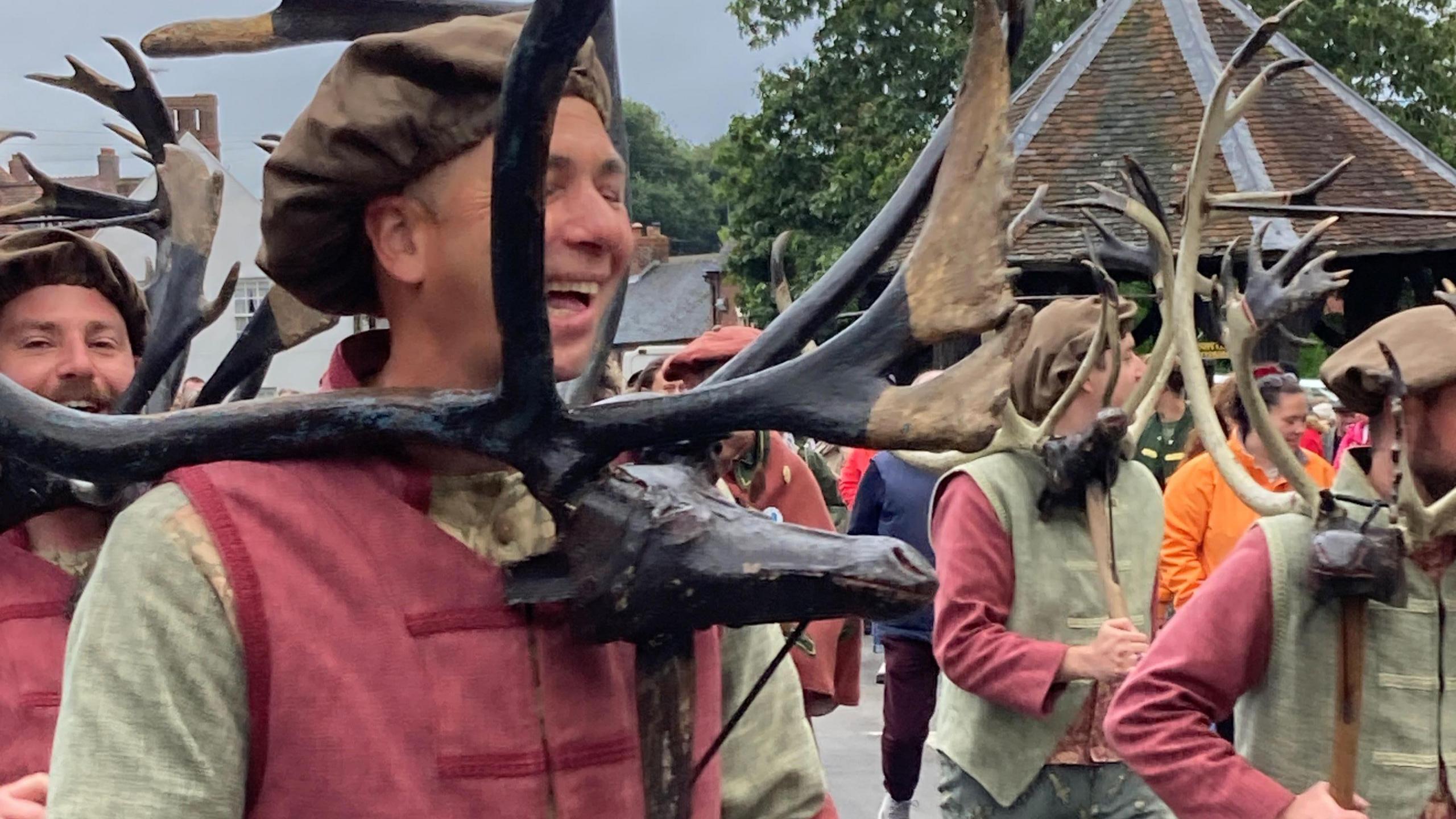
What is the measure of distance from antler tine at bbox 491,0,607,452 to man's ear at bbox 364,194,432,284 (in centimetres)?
15

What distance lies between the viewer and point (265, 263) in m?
1.76

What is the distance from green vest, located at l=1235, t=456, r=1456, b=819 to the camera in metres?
3.19

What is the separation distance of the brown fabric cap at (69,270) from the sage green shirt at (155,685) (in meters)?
1.49

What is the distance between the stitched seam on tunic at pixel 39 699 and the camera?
2.62 meters

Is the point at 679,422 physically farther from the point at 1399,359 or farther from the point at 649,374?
the point at 649,374

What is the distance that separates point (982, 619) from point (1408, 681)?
56.7 inches

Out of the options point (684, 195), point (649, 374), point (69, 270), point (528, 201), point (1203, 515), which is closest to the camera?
point (528, 201)

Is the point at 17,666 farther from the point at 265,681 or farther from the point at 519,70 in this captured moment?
the point at 519,70

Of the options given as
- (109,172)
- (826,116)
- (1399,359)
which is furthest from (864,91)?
(1399,359)

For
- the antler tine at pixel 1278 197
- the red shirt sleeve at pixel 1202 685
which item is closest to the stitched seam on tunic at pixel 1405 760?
the red shirt sleeve at pixel 1202 685

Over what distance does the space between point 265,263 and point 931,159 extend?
0.70m

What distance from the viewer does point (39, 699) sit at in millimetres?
2623

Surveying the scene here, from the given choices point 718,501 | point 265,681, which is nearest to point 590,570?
point 718,501

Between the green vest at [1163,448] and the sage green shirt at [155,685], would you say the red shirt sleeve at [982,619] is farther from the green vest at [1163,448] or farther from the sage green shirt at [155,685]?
the green vest at [1163,448]
